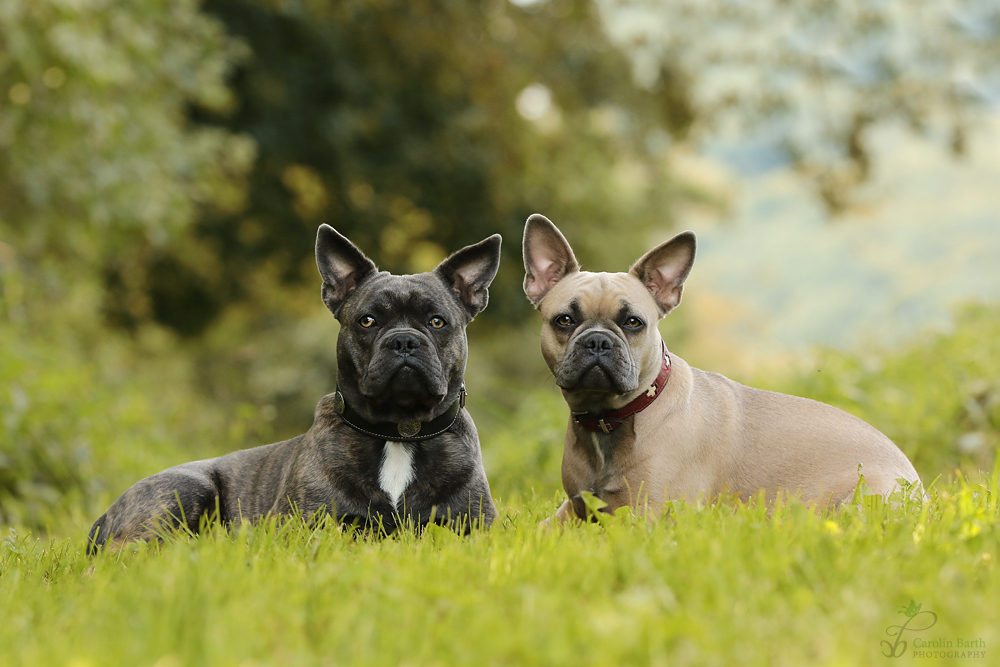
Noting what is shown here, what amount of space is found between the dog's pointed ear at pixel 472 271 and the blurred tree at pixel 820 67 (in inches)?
484

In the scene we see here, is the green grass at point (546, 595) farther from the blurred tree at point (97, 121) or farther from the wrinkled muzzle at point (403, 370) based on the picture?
the blurred tree at point (97, 121)

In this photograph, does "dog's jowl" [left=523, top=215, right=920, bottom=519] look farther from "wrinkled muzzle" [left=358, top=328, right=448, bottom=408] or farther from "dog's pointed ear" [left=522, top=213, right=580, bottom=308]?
"wrinkled muzzle" [left=358, top=328, right=448, bottom=408]

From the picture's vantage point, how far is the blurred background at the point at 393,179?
A: 314 inches

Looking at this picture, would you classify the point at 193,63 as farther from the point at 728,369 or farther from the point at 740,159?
the point at 740,159

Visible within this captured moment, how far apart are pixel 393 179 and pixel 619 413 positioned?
14114mm

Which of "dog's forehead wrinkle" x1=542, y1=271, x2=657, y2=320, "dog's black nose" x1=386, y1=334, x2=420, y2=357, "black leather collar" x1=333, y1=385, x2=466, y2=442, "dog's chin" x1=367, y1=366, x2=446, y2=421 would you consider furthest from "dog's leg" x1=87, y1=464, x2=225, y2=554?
"dog's forehead wrinkle" x1=542, y1=271, x2=657, y2=320

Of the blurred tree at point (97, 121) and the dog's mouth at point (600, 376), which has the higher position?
the blurred tree at point (97, 121)

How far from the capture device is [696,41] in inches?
645

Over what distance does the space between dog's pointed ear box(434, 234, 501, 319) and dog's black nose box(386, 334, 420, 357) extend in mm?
689

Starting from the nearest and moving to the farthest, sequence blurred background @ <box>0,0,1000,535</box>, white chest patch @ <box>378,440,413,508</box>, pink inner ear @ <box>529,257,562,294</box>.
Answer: white chest patch @ <box>378,440,413,508</box> → pink inner ear @ <box>529,257,562,294</box> → blurred background @ <box>0,0,1000,535</box>

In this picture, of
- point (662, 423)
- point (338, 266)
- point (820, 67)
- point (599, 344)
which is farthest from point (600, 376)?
point (820, 67)

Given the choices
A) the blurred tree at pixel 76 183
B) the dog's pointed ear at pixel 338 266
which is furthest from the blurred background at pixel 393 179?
the dog's pointed ear at pixel 338 266

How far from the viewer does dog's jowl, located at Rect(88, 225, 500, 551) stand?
4.38m

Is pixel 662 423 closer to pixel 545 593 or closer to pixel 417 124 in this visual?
pixel 545 593
